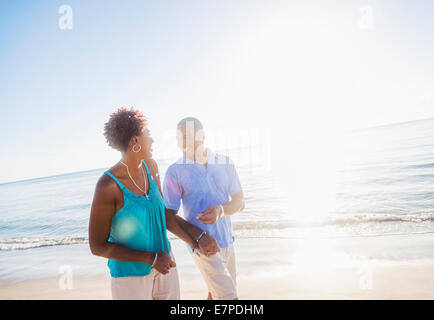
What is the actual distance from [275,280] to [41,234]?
1188 centimetres

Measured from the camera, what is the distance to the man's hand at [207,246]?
2268mm

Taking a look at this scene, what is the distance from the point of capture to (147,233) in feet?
6.12

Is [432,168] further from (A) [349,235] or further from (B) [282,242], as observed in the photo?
(B) [282,242]

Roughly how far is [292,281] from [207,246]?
3.05 metres

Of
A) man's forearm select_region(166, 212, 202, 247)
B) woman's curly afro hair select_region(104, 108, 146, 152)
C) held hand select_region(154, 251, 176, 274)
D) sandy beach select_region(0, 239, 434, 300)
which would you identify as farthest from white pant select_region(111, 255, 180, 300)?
sandy beach select_region(0, 239, 434, 300)

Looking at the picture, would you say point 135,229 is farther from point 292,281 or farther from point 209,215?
point 292,281

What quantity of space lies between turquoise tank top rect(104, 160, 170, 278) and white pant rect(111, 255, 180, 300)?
0.05 metres

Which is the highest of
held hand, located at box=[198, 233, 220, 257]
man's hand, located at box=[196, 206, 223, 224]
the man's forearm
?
man's hand, located at box=[196, 206, 223, 224]

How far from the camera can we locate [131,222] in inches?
70.6

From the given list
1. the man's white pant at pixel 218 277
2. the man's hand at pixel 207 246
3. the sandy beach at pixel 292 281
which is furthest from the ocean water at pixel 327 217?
the man's hand at pixel 207 246

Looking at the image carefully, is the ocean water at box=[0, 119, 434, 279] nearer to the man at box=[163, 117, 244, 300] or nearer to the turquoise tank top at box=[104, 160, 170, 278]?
the man at box=[163, 117, 244, 300]

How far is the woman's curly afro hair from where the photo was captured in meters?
1.91

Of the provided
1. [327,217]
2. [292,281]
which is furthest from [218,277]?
[327,217]
